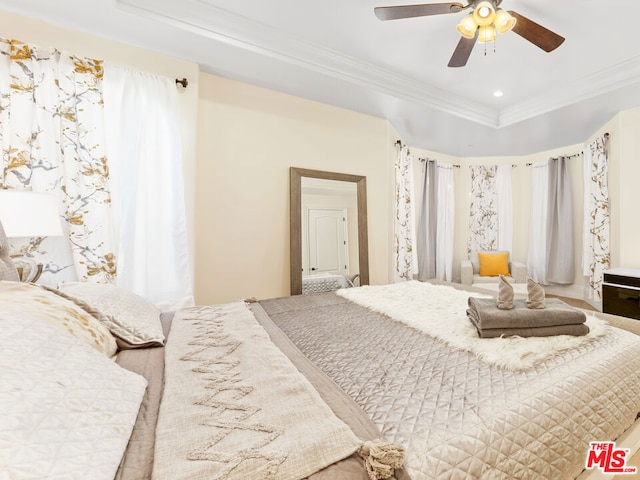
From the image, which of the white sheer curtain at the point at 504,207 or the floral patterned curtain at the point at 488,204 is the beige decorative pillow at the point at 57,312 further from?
the white sheer curtain at the point at 504,207

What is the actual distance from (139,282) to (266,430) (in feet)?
6.81

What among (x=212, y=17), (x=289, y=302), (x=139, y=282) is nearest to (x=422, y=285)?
(x=289, y=302)

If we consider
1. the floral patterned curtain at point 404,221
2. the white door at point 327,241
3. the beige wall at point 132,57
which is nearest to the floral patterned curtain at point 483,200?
the floral patterned curtain at point 404,221

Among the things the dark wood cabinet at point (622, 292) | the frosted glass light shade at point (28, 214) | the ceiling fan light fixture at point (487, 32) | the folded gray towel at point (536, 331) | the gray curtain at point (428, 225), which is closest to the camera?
the folded gray towel at point (536, 331)

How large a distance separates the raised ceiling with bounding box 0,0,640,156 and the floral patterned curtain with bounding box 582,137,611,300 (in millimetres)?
465

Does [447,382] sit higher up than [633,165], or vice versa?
[633,165]

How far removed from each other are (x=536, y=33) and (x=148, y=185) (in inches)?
113

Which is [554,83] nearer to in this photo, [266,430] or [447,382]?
[447,382]

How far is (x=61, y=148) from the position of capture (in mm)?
2051

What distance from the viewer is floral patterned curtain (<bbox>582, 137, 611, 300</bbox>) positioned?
12.5 feet

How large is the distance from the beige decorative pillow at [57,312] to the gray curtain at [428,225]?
178 inches

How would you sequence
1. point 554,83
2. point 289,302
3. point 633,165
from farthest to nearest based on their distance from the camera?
point 633,165
point 554,83
point 289,302

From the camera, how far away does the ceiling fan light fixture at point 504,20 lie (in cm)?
176

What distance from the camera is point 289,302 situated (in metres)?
1.98
